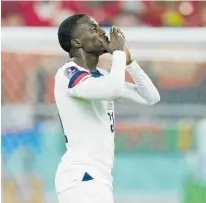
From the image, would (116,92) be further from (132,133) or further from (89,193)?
(132,133)

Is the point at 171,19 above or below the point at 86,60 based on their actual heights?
above

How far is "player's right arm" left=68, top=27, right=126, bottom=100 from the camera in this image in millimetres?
2249

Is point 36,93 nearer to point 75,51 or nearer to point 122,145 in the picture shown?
point 122,145

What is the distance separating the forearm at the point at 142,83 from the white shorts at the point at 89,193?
34cm

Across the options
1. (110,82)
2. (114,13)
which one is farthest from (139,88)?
(114,13)

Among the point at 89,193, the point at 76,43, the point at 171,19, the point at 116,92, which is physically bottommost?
the point at 89,193

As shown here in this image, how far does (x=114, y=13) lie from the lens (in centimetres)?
467

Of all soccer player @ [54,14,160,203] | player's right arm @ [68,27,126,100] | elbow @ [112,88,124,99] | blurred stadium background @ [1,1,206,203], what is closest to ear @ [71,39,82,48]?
soccer player @ [54,14,160,203]

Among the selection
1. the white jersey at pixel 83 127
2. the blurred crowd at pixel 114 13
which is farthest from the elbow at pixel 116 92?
the blurred crowd at pixel 114 13

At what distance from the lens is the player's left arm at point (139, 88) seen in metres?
2.51

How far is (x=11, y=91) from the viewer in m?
4.24

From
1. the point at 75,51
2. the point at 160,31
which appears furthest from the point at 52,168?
the point at 75,51

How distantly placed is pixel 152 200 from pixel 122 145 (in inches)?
14.0

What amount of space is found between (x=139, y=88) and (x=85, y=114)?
23 cm
